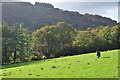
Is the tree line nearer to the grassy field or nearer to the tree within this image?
the tree

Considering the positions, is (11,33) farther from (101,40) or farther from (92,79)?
(92,79)

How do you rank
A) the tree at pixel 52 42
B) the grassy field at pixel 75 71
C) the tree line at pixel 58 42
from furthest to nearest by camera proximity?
the tree at pixel 52 42, the tree line at pixel 58 42, the grassy field at pixel 75 71

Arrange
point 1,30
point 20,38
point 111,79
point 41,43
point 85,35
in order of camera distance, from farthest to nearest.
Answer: point 85,35
point 41,43
point 20,38
point 1,30
point 111,79

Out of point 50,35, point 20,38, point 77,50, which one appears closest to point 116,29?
point 77,50

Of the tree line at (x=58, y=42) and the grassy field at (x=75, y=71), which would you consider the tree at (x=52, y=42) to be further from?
the grassy field at (x=75, y=71)

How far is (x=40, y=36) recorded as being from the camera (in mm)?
79000

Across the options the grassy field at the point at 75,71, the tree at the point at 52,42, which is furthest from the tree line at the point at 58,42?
the grassy field at the point at 75,71

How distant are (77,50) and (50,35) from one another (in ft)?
41.1

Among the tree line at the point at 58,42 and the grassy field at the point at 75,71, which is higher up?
the tree line at the point at 58,42

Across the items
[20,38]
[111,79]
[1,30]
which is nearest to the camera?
[111,79]

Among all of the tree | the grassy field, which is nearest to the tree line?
the tree

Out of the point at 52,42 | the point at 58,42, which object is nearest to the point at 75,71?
the point at 52,42

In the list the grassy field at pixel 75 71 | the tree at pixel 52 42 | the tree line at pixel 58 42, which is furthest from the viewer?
the tree at pixel 52 42

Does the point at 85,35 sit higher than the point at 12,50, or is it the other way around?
the point at 85,35
